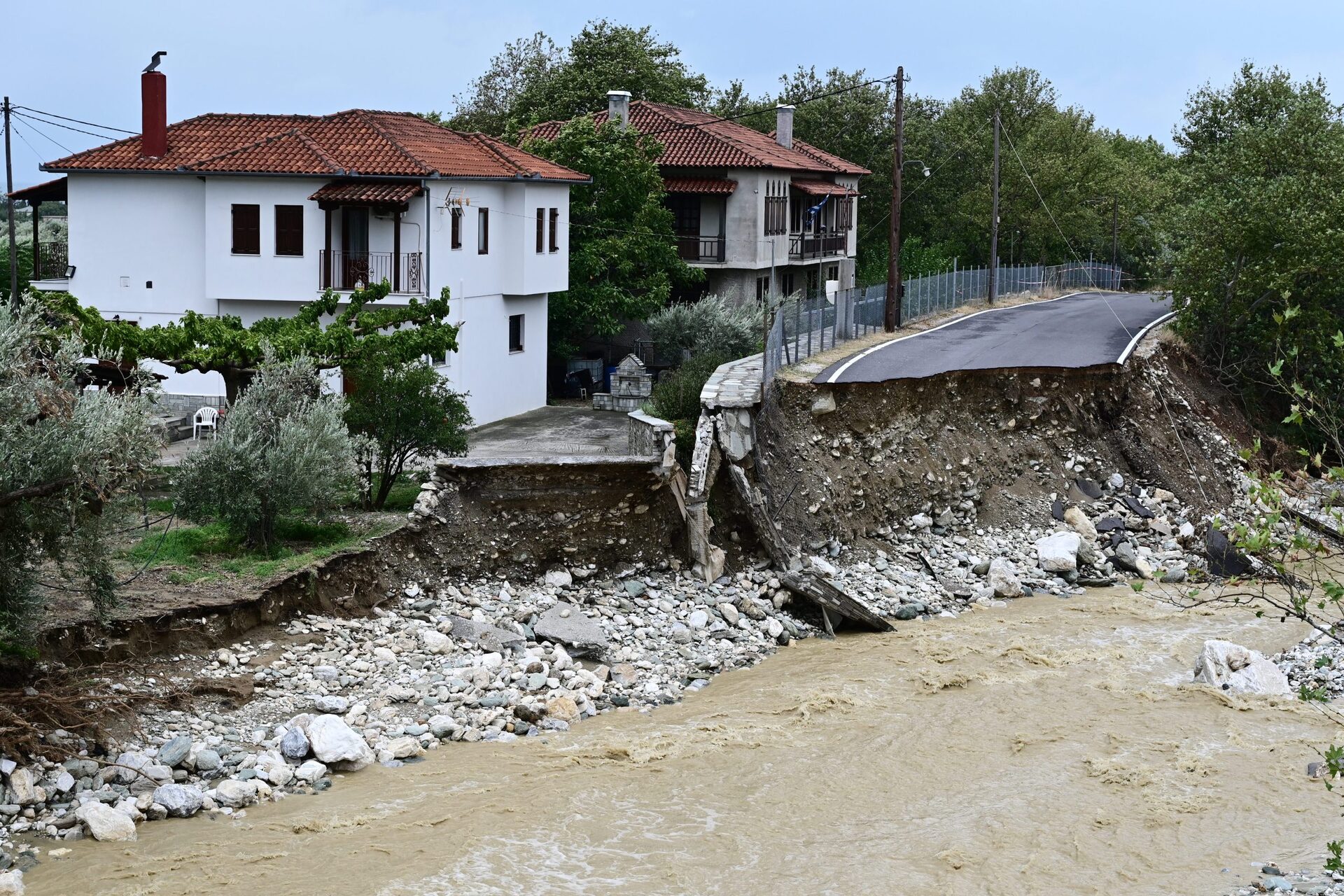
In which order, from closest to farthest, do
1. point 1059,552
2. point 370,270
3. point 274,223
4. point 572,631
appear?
point 572,631
point 1059,552
point 274,223
point 370,270

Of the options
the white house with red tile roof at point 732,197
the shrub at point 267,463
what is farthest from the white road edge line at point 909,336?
the shrub at point 267,463

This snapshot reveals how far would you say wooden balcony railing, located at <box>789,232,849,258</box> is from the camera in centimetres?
5091

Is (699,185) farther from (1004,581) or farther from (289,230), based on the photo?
(1004,581)

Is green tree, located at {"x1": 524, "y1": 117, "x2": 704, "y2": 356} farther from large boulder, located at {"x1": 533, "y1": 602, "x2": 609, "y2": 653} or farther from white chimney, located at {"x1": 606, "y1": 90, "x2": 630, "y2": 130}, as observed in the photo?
large boulder, located at {"x1": 533, "y1": 602, "x2": 609, "y2": 653}

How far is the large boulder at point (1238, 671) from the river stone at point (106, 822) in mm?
14522

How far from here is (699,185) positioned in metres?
47.0

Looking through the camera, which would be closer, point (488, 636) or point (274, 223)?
point (488, 636)

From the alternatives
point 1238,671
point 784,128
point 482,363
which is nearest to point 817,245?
point 784,128

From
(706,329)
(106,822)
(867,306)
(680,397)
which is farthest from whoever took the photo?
(867,306)

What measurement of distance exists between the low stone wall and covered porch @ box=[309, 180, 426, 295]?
8522 mm

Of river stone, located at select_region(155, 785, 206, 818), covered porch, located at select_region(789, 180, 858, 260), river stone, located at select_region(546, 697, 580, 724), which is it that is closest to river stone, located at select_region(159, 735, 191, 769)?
river stone, located at select_region(155, 785, 206, 818)

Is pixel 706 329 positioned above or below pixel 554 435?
above

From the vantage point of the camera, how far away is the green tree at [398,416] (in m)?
22.7

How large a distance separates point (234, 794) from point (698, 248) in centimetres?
3421
